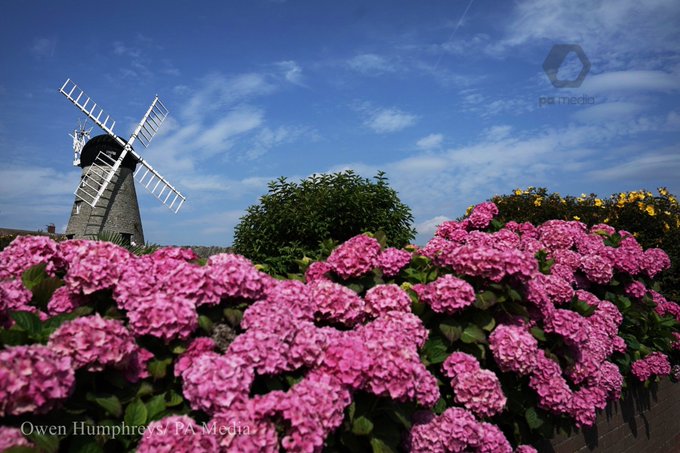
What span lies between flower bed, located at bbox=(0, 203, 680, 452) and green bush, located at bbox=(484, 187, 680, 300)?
5979mm

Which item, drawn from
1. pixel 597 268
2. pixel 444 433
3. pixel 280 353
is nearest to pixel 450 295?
pixel 444 433

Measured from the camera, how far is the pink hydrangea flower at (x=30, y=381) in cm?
213

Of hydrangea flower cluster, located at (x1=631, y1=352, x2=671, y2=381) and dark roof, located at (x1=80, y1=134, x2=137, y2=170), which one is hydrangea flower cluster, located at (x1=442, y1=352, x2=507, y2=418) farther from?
dark roof, located at (x1=80, y1=134, x2=137, y2=170)

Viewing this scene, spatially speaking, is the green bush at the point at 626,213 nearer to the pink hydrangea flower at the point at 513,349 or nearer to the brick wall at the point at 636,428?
the brick wall at the point at 636,428

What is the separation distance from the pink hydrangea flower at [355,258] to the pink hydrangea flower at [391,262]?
0.36 metres

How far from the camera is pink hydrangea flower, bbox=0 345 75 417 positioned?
2.13 m

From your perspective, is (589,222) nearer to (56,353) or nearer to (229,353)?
(229,353)

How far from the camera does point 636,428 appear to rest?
6.27 m

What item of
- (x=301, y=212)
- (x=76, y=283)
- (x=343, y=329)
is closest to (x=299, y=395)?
(x=343, y=329)

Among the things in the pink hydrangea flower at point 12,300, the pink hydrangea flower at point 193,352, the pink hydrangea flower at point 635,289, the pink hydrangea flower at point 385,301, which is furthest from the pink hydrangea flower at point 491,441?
the pink hydrangea flower at point 635,289

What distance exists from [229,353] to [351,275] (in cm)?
147

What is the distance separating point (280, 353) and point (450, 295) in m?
1.37

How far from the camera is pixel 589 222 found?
33.4 ft

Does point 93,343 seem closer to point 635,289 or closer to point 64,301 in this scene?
point 64,301
